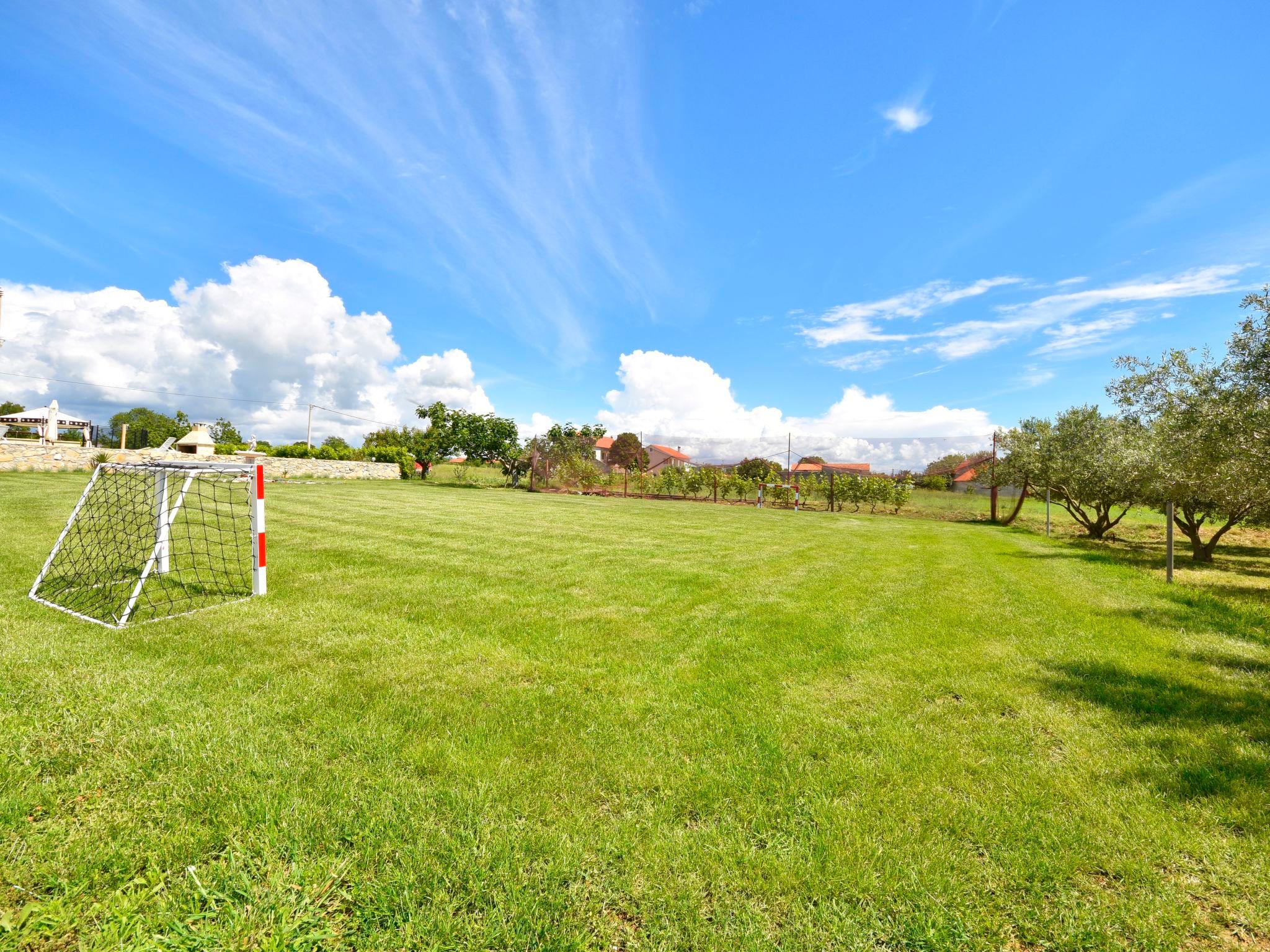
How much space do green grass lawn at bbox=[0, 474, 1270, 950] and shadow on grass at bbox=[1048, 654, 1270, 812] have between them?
23mm

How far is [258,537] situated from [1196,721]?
8.02 m

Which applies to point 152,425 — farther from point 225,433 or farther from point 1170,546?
point 1170,546

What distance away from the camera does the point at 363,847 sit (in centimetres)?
200

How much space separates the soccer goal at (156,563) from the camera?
4.95 m

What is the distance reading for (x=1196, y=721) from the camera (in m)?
A: 3.29

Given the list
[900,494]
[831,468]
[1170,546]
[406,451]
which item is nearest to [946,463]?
[900,494]

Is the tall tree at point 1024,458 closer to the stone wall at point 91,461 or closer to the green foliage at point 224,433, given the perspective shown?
the stone wall at point 91,461

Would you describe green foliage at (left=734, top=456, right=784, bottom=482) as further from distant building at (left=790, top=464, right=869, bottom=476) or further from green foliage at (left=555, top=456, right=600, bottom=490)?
green foliage at (left=555, top=456, right=600, bottom=490)

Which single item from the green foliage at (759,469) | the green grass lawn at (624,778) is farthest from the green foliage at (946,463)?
the green grass lawn at (624,778)

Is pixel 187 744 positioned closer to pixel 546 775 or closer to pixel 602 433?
pixel 546 775

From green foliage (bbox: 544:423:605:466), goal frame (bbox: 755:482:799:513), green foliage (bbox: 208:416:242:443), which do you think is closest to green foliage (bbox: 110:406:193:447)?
green foliage (bbox: 208:416:242:443)

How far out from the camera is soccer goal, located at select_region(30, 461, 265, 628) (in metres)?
4.95

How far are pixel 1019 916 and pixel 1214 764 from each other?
2083 mm

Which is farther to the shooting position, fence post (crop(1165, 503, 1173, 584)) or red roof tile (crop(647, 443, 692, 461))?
red roof tile (crop(647, 443, 692, 461))
